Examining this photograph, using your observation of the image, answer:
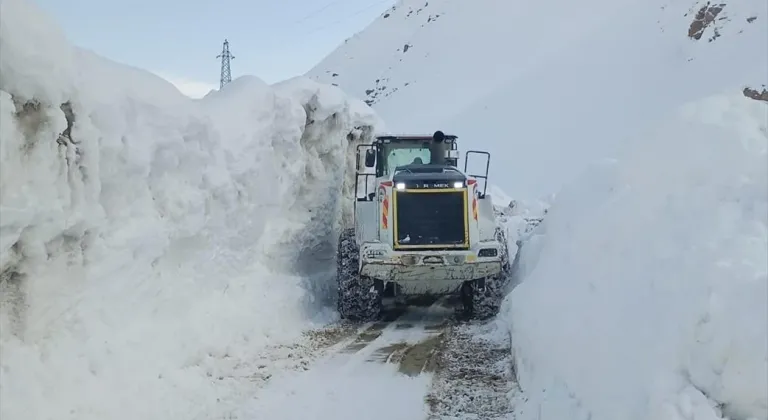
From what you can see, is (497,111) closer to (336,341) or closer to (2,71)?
(336,341)

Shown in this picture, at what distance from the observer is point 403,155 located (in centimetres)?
1247

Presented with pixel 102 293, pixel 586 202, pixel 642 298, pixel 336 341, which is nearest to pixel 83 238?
pixel 102 293

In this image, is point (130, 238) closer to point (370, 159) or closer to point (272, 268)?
point (272, 268)

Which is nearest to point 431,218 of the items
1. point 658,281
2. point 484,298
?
point 484,298

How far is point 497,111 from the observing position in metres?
39.8

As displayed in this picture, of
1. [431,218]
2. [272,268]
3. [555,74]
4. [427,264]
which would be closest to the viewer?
[427,264]

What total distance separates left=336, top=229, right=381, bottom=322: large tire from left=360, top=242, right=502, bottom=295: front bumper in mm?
323

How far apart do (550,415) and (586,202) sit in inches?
161

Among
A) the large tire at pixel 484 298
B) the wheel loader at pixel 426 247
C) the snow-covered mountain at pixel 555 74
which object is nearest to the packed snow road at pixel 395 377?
the large tire at pixel 484 298

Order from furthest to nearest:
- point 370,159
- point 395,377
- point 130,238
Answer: point 370,159 < point 395,377 < point 130,238

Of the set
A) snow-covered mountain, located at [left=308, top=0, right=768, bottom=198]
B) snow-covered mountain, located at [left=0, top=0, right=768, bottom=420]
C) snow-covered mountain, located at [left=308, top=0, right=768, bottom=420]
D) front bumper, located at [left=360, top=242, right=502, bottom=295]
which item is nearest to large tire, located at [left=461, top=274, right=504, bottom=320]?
front bumper, located at [left=360, top=242, right=502, bottom=295]

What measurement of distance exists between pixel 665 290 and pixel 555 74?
37.7 metres

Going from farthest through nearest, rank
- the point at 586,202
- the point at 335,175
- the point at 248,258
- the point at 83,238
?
the point at 335,175, the point at 248,258, the point at 586,202, the point at 83,238

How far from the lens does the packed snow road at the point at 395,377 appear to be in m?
6.44
